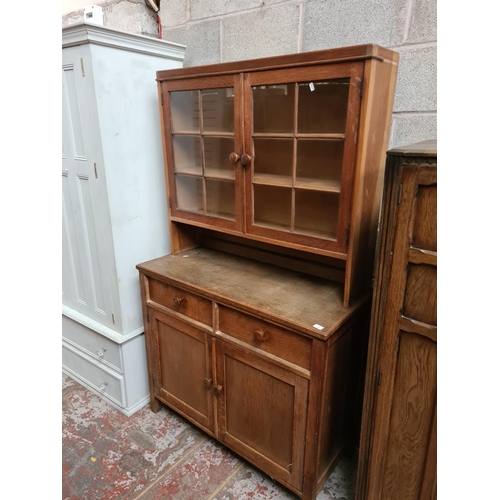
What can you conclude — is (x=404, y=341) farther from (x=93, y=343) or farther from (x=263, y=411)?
(x=93, y=343)

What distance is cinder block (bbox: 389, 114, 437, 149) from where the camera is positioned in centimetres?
127

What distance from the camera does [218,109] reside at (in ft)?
4.78

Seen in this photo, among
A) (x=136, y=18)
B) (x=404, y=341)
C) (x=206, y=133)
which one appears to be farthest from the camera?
(x=136, y=18)

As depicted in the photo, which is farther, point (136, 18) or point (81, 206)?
point (136, 18)

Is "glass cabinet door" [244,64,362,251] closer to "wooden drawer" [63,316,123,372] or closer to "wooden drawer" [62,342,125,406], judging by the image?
"wooden drawer" [63,316,123,372]

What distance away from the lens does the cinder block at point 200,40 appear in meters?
1.72

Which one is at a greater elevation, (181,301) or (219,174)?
(219,174)

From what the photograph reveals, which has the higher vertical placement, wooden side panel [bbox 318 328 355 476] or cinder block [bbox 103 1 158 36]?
cinder block [bbox 103 1 158 36]

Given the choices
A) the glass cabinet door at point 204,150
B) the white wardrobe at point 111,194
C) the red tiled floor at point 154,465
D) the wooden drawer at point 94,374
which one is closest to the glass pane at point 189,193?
the glass cabinet door at point 204,150

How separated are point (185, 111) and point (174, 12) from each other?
0.65 m

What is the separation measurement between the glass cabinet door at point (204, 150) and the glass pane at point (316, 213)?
0.81 feet

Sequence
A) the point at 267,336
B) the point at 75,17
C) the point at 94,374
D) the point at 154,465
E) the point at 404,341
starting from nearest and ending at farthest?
the point at 404,341 → the point at 267,336 → the point at 154,465 → the point at 94,374 → the point at 75,17

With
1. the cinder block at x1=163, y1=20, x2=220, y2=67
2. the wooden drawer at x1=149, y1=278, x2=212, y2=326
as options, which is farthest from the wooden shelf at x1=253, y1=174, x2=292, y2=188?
the cinder block at x1=163, y1=20, x2=220, y2=67

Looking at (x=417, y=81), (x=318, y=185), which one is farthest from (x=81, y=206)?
(x=417, y=81)
